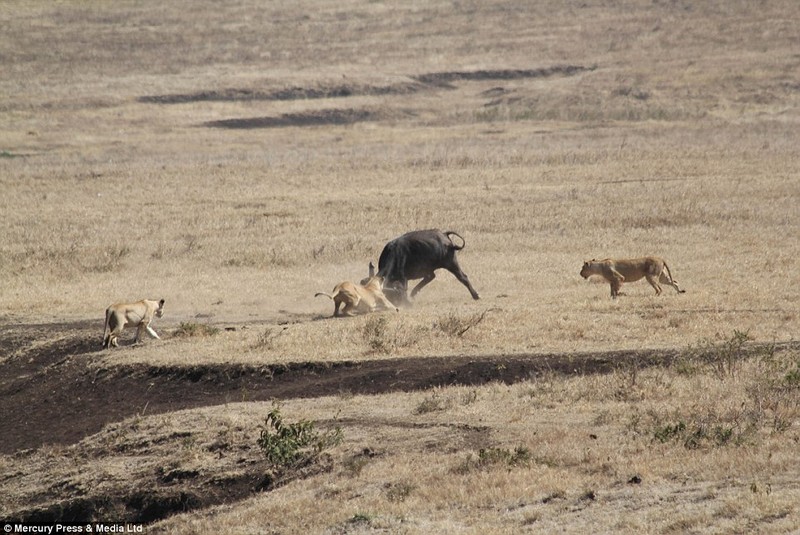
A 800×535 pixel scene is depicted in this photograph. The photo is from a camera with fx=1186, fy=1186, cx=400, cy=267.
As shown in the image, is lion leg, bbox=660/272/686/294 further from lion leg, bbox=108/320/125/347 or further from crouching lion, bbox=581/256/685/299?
lion leg, bbox=108/320/125/347

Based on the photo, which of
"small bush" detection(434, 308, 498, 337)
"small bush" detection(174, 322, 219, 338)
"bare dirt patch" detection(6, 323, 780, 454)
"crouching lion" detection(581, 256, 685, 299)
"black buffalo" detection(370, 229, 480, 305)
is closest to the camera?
"bare dirt patch" detection(6, 323, 780, 454)

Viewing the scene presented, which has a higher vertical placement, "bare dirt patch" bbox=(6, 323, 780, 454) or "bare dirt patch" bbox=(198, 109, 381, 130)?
"bare dirt patch" bbox=(6, 323, 780, 454)

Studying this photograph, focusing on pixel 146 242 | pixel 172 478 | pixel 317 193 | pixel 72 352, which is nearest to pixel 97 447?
pixel 172 478

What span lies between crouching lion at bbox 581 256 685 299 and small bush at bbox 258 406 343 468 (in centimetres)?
814

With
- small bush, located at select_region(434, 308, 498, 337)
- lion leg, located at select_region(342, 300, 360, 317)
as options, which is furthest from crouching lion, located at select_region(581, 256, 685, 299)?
lion leg, located at select_region(342, 300, 360, 317)

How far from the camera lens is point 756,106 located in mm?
50719

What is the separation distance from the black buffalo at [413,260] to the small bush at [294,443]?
7849 millimetres

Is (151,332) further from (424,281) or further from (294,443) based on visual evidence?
(294,443)

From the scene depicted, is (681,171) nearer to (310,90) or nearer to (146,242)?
(146,242)

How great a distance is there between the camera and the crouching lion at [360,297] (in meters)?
17.8

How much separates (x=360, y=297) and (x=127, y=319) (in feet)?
11.9

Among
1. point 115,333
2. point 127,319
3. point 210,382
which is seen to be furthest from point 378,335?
point 115,333

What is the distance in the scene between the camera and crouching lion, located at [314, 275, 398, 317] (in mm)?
17766

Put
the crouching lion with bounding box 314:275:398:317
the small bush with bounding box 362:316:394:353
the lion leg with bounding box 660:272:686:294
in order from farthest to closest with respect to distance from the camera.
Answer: the lion leg with bounding box 660:272:686:294
the crouching lion with bounding box 314:275:398:317
the small bush with bounding box 362:316:394:353
